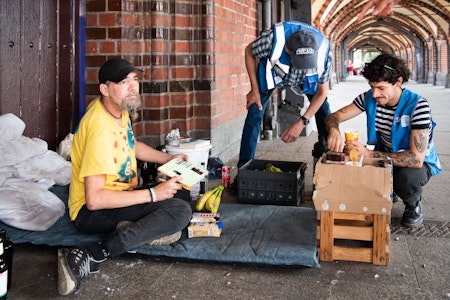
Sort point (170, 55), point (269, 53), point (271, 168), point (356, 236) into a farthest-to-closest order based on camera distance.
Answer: point (170, 55) < point (269, 53) < point (271, 168) < point (356, 236)

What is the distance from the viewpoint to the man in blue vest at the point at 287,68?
477 centimetres

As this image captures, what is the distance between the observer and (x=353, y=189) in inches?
135

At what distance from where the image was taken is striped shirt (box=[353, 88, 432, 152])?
13.3 feet

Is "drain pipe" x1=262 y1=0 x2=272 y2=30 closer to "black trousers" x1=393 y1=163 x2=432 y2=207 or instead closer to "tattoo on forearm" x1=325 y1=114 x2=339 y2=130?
"tattoo on forearm" x1=325 y1=114 x2=339 y2=130

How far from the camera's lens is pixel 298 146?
26.8ft

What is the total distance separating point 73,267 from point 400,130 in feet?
8.46

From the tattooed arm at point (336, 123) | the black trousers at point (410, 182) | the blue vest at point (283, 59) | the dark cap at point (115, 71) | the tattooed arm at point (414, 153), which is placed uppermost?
the blue vest at point (283, 59)

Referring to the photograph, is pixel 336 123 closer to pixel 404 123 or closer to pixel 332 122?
pixel 332 122

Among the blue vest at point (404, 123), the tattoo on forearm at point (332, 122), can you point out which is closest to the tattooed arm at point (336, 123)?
the tattoo on forearm at point (332, 122)

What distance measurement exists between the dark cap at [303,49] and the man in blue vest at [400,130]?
62cm

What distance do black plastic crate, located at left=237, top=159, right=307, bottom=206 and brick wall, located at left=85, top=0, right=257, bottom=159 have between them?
1441mm

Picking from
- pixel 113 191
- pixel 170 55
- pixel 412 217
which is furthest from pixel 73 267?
pixel 170 55

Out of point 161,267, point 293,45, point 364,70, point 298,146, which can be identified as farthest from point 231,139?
point 161,267

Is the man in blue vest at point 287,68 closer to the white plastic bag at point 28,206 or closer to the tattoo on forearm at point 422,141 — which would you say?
the tattoo on forearm at point 422,141
